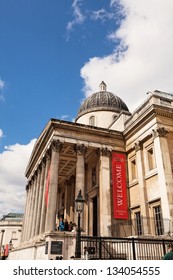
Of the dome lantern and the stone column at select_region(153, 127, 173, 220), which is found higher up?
the dome lantern

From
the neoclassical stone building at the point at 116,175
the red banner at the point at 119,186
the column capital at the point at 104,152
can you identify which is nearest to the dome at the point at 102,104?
the neoclassical stone building at the point at 116,175

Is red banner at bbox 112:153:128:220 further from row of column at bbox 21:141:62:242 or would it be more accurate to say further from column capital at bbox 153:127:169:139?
row of column at bbox 21:141:62:242

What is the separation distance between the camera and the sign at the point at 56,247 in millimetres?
14007

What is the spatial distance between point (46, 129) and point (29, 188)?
36.5 feet

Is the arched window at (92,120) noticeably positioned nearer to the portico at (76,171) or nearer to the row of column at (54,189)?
the portico at (76,171)

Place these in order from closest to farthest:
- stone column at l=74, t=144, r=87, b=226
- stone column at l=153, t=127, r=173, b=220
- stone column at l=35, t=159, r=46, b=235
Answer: stone column at l=153, t=127, r=173, b=220 → stone column at l=74, t=144, r=87, b=226 → stone column at l=35, t=159, r=46, b=235

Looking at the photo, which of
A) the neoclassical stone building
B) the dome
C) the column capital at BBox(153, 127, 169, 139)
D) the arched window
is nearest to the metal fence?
the neoclassical stone building

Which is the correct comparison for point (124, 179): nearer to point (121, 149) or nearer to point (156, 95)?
point (121, 149)

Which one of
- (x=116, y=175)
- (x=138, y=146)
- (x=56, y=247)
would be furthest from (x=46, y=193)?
(x=138, y=146)

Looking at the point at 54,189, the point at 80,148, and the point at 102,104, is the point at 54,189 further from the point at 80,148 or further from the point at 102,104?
the point at 102,104

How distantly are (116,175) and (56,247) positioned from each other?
319 inches

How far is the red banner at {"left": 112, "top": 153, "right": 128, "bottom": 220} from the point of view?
63.0ft
